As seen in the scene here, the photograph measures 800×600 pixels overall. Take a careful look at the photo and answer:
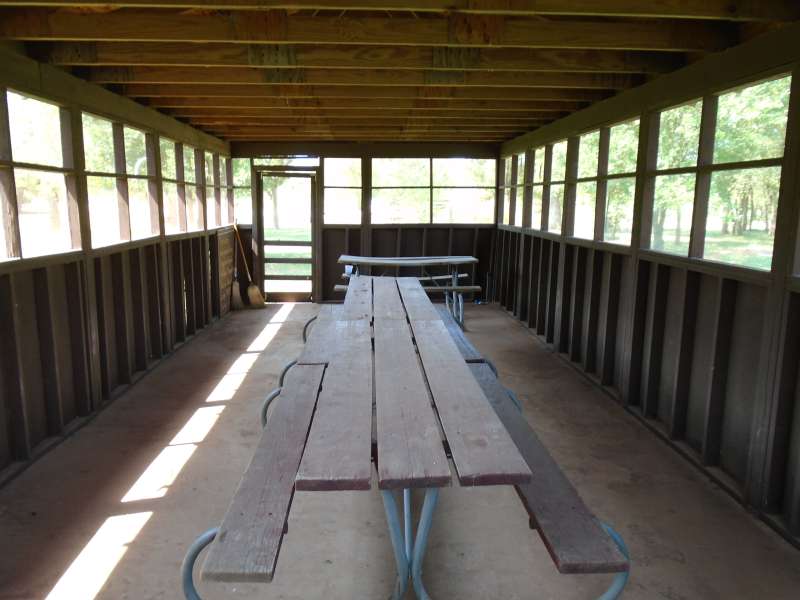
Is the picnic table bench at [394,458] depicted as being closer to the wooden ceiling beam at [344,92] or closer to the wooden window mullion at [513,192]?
the wooden ceiling beam at [344,92]

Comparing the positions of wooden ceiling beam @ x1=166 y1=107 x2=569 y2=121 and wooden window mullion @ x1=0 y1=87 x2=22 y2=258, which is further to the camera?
wooden ceiling beam @ x1=166 y1=107 x2=569 y2=121

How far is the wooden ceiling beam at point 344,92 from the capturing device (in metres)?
5.58

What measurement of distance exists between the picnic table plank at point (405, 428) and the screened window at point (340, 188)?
7.18m

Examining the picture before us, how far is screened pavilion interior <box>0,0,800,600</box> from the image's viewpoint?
3061 mm

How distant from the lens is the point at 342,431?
2.15m

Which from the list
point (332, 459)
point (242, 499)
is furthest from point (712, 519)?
point (242, 499)

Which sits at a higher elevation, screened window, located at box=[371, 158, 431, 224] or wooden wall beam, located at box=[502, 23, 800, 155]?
wooden wall beam, located at box=[502, 23, 800, 155]

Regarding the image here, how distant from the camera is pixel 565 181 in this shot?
22.6ft

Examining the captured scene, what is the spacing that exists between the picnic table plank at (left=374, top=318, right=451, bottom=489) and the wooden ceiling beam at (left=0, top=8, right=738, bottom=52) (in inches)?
81.1

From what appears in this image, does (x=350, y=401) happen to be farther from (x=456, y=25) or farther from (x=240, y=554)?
(x=456, y=25)

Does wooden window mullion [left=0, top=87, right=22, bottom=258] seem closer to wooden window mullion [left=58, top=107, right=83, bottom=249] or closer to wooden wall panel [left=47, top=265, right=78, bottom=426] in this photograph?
wooden wall panel [left=47, top=265, right=78, bottom=426]

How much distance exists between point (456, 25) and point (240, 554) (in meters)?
3.35

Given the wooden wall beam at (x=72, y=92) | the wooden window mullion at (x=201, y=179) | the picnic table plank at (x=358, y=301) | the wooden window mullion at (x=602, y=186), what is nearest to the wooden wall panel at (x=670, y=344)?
the wooden window mullion at (x=602, y=186)

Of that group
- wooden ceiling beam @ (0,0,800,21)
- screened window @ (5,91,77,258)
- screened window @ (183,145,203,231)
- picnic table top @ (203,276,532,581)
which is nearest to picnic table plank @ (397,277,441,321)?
picnic table top @ (203,276,532,581)
